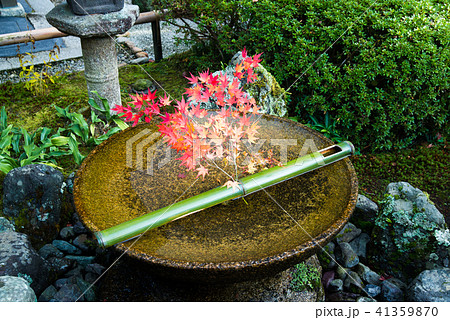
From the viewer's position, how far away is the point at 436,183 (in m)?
3.89

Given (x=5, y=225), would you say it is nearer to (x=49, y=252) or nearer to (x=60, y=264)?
(x=49, y=252)

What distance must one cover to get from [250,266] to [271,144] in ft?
3.57

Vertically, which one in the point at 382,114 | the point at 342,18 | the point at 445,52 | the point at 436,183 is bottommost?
the point at 436,183

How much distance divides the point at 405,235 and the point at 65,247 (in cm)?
274

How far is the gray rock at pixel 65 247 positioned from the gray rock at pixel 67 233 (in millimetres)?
85

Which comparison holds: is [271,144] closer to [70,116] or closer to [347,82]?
[347,82]

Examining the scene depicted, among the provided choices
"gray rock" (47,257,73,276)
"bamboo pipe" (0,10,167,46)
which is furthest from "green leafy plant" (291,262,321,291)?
"bamboo pipe" (0,10,167,46)

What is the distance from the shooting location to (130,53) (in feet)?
21.7

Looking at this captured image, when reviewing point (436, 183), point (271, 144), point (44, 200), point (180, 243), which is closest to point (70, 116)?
point (44, 200)

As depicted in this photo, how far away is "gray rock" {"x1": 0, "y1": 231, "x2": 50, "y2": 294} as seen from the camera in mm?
2289

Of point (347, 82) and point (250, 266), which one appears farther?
point (347, 82)

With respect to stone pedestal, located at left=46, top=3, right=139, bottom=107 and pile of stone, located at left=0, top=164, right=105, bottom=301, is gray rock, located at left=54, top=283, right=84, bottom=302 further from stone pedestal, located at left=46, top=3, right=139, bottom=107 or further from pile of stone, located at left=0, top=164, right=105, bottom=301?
stone pedestal, located at left=46, top=3, right=139, bottom=107

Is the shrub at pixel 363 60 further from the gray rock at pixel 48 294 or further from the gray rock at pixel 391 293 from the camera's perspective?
the gray rock at pixel 48 294

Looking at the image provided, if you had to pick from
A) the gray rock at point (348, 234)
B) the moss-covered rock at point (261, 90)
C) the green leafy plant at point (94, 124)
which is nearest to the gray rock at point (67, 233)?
the green leafy plant at point (94, 124)
